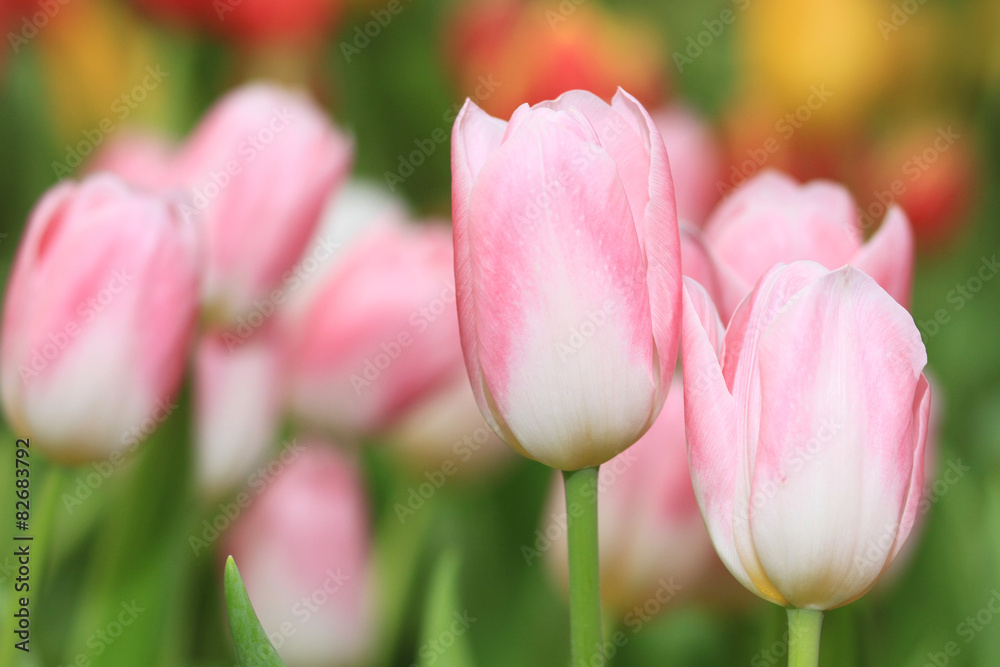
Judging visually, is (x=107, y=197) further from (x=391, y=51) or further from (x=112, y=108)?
(x=391, y=51)

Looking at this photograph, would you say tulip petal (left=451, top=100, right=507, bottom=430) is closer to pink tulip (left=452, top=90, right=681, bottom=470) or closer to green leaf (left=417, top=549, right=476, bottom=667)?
pink tulip (left=452, top=90, right=681, bottom=470)

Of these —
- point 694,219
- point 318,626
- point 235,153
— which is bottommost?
point 318,626

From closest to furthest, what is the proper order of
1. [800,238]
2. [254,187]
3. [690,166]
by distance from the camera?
1. [800,238]
2. [254,187]
3. [690,166]

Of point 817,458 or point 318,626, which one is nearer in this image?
point 817,458

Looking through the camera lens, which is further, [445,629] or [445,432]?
[445,432]

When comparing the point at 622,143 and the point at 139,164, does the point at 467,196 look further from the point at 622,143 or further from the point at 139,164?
the point at 139,164

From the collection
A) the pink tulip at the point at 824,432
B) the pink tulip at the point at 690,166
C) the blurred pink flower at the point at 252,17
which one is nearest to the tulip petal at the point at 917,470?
the pink tulip at the point at 824,432

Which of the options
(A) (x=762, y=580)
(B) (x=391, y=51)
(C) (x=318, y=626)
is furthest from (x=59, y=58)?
(A) (x=762, y=580)

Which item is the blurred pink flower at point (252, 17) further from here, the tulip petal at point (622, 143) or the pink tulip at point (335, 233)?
the tulip petal at point (622, 143)

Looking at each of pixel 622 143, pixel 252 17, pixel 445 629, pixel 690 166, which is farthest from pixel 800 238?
pixel 252 17
